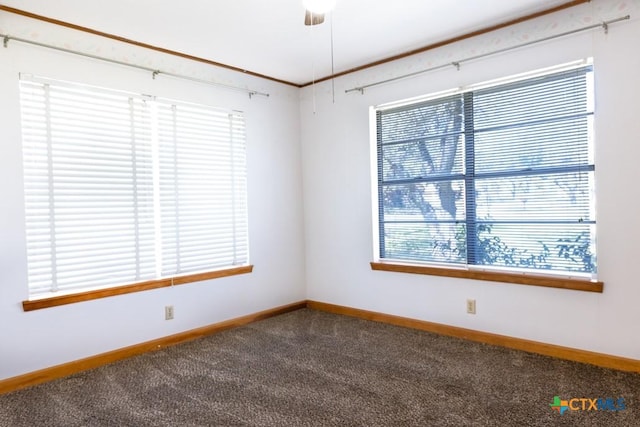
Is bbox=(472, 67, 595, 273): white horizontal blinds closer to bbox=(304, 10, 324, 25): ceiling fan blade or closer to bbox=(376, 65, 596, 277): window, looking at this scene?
bbox=(376, 65, 596, 277): window

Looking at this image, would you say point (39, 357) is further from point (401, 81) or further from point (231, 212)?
point (401, 81)

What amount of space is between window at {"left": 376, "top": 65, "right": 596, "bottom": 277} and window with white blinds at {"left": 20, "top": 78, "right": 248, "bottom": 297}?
1562 millimetres

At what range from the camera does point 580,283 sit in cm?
283

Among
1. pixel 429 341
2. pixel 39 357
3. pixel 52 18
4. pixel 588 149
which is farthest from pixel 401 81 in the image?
pixel 39 357

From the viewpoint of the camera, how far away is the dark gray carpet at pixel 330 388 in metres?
2.24

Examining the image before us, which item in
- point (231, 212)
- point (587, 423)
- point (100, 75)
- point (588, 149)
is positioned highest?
point (100, 75)

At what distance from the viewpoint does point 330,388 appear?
2594mm

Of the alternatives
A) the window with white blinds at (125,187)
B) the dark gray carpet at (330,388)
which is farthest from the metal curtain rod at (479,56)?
the dark gray carpet at (330,388)

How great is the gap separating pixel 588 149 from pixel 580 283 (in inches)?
36.4

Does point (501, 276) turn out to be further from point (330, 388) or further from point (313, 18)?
point (313, 18)

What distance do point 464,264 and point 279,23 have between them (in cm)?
240

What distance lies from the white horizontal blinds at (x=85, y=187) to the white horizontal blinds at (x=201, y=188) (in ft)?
0.52

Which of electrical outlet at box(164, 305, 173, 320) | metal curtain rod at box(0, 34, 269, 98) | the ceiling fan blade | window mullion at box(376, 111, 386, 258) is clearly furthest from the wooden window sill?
the ceiling fan blade

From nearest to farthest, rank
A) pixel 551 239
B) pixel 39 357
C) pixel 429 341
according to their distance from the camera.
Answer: pixel 39 357 < pixel 551 239 < pixel 429 341
